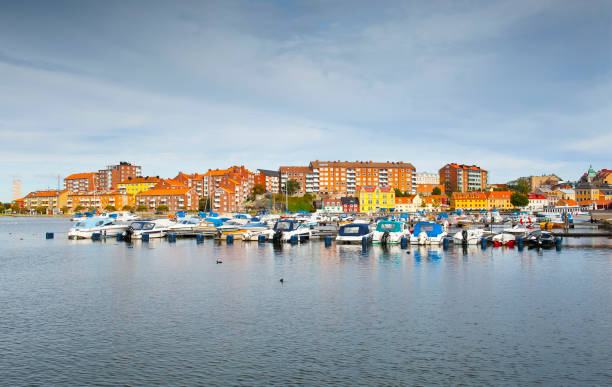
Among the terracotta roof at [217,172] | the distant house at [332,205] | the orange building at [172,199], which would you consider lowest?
the distant house at [332,205]

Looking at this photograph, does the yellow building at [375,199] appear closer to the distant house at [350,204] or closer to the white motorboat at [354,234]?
the distant house at [350,204]

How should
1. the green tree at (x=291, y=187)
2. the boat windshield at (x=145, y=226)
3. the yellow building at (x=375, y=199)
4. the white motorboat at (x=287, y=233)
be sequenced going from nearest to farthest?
1. the white motorboat at (x=287, y=233)
2. the boat windshield at (x=145, y=226)
3. the yellow building at (x=375, y=199)
4. the green tree at (x=291, y=187)


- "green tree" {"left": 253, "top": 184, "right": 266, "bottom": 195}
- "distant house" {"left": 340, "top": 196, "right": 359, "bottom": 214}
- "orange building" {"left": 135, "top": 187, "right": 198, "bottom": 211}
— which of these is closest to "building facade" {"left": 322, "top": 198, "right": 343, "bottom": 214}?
"distant house" {"left": 340, "top": 196, "right": 359, "bottom": 214}

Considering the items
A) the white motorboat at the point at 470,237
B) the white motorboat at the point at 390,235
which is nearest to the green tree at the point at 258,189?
the white motorboat at the point at 390,235

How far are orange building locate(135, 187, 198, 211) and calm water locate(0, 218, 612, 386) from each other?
147 metres

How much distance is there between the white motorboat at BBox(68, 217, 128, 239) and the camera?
215 feet

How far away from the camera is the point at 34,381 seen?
46.6 ft

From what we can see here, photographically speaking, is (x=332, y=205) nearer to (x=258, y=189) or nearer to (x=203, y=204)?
(x=258, y=189)

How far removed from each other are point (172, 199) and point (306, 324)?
17048cm

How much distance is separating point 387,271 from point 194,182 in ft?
538

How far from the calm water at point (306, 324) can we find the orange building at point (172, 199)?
147m

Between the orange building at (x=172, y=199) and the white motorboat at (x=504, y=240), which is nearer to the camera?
the white motorboat at (x=504, y=240)

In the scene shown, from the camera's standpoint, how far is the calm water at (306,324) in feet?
48.9

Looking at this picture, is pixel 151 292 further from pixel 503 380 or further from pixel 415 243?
pixel 415 243
